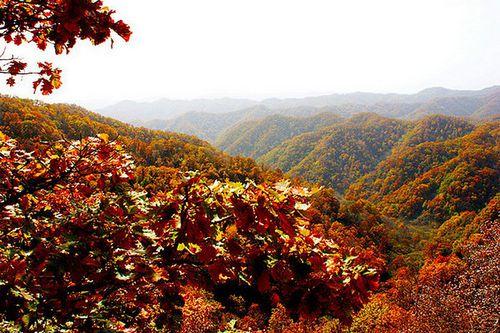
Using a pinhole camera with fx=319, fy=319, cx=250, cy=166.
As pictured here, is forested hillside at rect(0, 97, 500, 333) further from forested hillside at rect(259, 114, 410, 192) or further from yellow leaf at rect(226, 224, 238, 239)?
forested hillside at rect(259, 114, 410, 192)

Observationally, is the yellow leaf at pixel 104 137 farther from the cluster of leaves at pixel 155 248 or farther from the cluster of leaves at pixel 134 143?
the cluster of leaves at pixel 134 143

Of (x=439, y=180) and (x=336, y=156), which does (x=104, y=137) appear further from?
(x=336, y=156)

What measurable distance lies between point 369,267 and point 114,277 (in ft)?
7.09

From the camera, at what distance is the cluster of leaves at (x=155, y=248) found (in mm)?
2258

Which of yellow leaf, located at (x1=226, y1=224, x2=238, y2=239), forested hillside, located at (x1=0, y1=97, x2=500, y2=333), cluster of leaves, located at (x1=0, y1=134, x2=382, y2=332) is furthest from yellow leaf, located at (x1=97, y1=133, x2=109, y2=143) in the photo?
yellow leaf, located at (x1=226, y1=224, x2=238, y2=239)

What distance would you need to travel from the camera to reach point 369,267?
8.51 ft

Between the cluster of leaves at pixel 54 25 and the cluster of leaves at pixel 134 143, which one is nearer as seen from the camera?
the cluster of leaves at pixel 54 25

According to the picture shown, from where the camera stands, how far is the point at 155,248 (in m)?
2.85

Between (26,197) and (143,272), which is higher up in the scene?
(26,197)

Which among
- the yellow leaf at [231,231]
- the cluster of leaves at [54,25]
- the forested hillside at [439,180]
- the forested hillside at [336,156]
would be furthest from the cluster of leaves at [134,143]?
the forested hillside at [336,156]

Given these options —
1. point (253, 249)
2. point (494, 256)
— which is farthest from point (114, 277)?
point (494, 256)

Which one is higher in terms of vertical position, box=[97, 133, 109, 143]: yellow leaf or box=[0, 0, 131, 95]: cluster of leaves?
box=[0, 0, 131, 95]: cluster of leaves

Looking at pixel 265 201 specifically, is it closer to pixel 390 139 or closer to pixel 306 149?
pixel 306 149

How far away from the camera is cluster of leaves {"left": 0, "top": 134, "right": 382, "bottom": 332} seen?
2.26 meters
